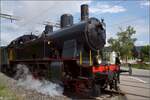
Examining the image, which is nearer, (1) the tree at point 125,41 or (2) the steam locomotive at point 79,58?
(2) the steam locomotive at point 79,58

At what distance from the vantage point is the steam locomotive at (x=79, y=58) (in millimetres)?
11617

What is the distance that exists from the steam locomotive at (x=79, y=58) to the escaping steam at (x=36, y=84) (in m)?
0.40

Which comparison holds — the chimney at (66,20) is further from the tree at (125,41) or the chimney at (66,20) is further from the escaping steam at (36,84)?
the tree at (125,41)

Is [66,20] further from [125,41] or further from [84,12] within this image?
[125,41]

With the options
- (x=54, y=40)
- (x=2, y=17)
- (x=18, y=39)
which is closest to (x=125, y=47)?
(x=2, y=17)

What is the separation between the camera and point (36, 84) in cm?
1574

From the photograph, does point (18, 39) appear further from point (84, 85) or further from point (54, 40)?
point (84, 85)

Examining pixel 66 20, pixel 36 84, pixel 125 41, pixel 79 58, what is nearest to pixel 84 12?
pixel 66 20

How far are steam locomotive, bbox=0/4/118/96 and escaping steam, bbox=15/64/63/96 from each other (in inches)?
15.7

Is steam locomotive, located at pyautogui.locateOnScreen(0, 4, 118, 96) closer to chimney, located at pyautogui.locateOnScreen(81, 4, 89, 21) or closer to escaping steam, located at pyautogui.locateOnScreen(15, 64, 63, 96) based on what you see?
chimney, located at pyautogui.locateOnScreen(81, 4, 89, 21)

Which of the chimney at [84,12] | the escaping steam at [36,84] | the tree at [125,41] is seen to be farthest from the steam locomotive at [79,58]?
the tree at [125,41]

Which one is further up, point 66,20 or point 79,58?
point 66,20

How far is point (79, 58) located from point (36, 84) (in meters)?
4.83

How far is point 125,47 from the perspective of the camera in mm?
63844
